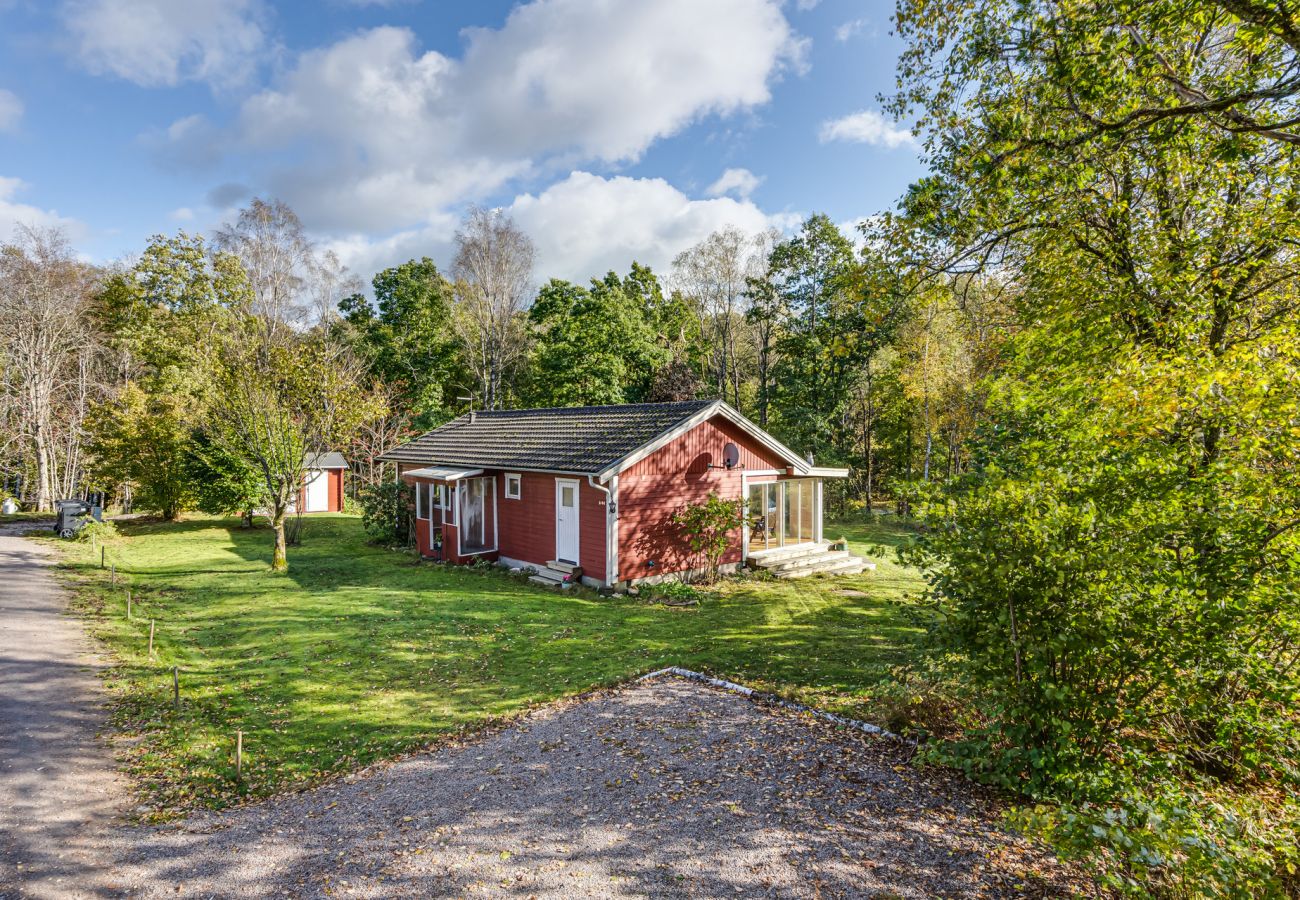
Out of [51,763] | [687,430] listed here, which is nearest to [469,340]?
[687,430]

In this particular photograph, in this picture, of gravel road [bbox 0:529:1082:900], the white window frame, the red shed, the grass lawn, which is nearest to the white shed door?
the red shed

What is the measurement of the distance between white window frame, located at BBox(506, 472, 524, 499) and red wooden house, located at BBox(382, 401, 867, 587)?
46mm

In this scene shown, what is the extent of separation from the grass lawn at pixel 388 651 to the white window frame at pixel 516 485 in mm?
2075

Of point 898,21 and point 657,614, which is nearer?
point 898,21

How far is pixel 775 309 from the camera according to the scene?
1245 inches

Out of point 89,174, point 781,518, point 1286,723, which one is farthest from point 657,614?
point 89,174

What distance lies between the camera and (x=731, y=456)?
15500mm

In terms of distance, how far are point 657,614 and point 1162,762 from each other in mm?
8525

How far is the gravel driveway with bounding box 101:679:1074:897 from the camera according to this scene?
431cm

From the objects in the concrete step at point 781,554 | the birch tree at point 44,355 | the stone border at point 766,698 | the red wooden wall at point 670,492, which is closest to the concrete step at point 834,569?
the concrete step at point 781,554

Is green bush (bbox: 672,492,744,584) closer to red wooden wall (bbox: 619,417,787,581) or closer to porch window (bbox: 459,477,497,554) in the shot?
red wooden wall (bbox: 619,417,787,581)

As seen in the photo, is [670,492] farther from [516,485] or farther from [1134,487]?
[1134,487]

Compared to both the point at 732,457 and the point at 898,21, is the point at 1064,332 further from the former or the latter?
the point at 732,457

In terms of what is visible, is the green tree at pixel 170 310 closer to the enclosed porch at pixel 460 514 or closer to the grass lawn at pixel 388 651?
the enclosed porch at pixel 460 514
